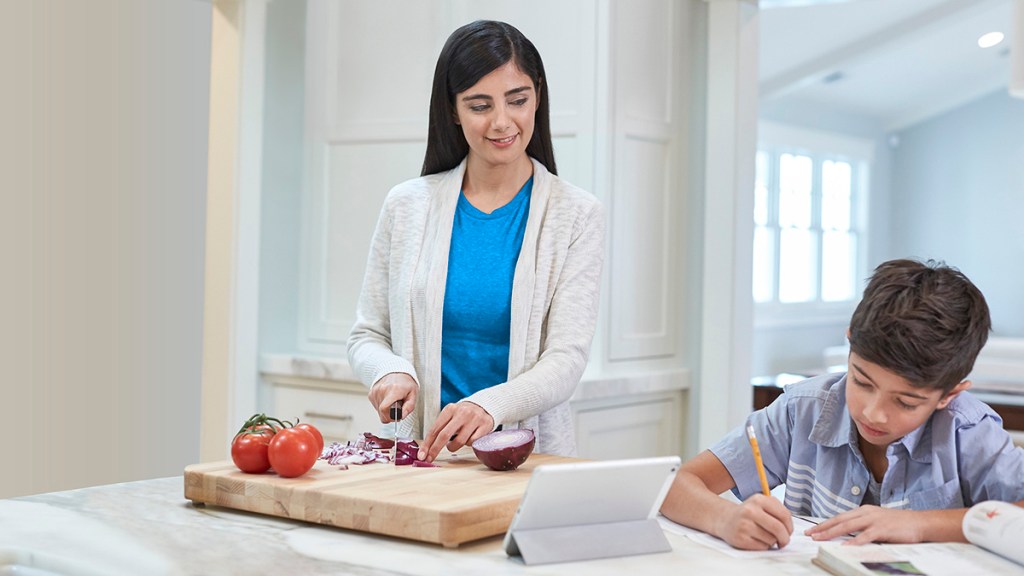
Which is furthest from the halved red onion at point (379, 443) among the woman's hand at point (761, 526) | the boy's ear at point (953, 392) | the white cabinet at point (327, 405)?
the white cabinet at point (327, 405)

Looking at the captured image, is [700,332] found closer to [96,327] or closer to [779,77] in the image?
[96,327]

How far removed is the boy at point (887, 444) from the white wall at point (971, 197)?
8.99 metres

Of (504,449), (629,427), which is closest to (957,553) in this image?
(504,449)

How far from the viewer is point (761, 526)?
1487 millimetres

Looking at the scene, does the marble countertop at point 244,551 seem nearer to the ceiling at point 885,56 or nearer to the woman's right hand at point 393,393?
the woman's right hand at point 393,393

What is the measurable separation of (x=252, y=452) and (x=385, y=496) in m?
0.26

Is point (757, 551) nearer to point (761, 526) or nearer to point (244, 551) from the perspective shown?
point (761, 526)

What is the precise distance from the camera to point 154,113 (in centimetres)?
415

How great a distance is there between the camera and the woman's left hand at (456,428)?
5.80 ft

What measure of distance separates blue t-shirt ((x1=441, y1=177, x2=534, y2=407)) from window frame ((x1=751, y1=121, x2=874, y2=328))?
5802 mm

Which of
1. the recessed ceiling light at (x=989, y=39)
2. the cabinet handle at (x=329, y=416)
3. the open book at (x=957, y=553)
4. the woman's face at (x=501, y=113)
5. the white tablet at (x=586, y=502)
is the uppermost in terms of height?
the recessed ceiling light at (x=989, y=39)

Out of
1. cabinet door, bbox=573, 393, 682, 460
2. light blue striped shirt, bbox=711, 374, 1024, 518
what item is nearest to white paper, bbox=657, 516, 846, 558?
light blue striped shirt, bbox=711, 374, 1024, 518

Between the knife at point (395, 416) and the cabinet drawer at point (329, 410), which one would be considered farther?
the cabinet drawer at point (329, 410)

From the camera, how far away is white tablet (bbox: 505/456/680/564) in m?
1.35
